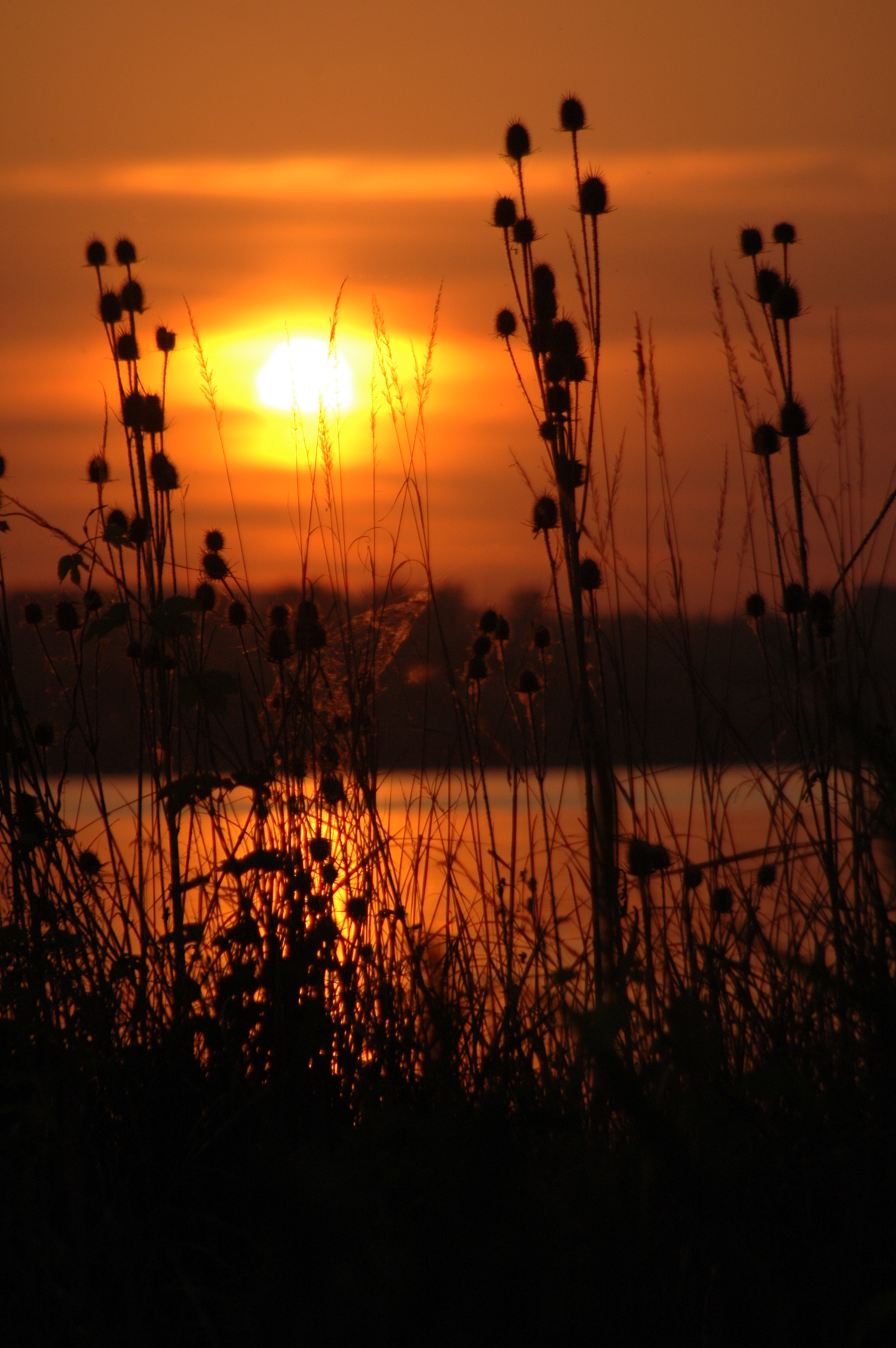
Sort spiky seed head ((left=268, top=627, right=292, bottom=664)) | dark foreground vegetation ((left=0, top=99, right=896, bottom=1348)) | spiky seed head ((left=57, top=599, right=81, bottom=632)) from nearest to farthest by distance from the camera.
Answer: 1. dark foreground vegetation ((left=0, top=99, right=896, bottom=1348))
2. spiky seed head ((left=268, top=627, right=292, bottom=664))
3. spiky seed head ((left=57, top=599, right=81, bottom=632))

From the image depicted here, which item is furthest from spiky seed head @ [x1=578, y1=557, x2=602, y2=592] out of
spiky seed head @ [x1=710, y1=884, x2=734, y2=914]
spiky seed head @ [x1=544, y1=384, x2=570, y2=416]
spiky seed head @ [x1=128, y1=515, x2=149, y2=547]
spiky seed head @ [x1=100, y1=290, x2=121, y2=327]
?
spiky seed head @ [x1=100, y1=290, x2=121, y2=327]

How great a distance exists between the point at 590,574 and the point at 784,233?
84 cm

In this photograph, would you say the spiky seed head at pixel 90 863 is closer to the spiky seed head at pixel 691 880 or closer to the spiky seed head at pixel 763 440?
the spiky seed head at pixel 691 880

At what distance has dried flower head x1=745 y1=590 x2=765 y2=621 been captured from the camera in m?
2.49

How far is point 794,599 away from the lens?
7.03ft

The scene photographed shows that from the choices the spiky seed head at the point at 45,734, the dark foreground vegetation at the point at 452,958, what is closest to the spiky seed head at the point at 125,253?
the dark foreground vegetation at the point at 452,958

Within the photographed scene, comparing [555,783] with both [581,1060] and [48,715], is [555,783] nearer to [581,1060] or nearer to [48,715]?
[48,715]

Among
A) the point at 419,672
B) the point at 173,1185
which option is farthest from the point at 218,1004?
the point at 419,672

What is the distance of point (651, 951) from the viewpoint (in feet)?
5.59

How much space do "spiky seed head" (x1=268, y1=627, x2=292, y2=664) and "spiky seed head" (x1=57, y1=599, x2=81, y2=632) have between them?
1.54 ft

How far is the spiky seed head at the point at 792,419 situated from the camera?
2057 millimetres

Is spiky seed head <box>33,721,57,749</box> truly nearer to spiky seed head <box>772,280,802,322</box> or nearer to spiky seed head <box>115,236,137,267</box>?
spiky seed head <box>115,236,137,267</box>

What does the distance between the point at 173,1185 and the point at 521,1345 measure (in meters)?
0.90

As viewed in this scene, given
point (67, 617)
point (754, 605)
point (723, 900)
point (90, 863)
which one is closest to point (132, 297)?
point (67, 617)
